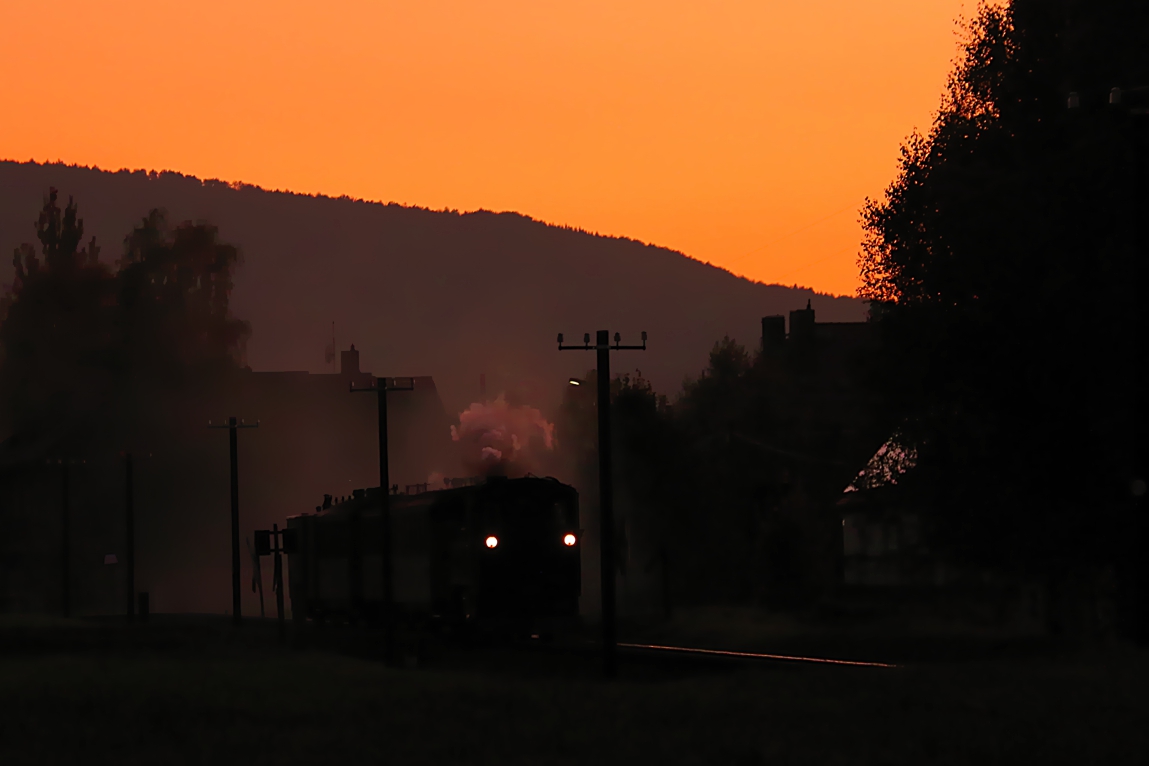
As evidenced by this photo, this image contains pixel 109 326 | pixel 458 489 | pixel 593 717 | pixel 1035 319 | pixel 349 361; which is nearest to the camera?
pixel 593 717

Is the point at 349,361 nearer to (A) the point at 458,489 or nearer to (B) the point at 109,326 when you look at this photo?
(B) the point at 109,326

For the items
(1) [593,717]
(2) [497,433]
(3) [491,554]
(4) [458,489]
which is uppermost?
(2) [497,433]

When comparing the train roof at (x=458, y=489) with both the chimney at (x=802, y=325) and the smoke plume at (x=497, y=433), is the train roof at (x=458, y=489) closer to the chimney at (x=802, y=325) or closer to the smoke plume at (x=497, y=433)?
the smoke plume at (x=497, y=433)

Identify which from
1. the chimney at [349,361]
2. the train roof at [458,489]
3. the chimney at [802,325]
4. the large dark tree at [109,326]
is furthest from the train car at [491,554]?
the chimney at [349,361]

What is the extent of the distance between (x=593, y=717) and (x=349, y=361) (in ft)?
406

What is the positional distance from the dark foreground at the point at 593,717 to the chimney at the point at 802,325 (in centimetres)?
6141

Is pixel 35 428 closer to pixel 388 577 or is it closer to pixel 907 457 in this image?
pixel 388 577

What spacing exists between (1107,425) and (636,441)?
37.9 meters

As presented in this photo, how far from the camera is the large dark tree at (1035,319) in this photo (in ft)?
107

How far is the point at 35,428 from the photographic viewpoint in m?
97.7

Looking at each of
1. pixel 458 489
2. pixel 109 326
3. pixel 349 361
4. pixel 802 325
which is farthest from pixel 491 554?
pixel 349 361

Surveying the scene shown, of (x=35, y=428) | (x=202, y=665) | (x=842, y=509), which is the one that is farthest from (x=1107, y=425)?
(x=35, y=428)

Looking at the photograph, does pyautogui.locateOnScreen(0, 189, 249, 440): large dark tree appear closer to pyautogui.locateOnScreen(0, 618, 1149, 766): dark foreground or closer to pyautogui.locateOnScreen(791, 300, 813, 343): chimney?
pyautogui.locateOnScreen(791, 300, 813, 343): chimney

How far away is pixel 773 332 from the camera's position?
305 feet
